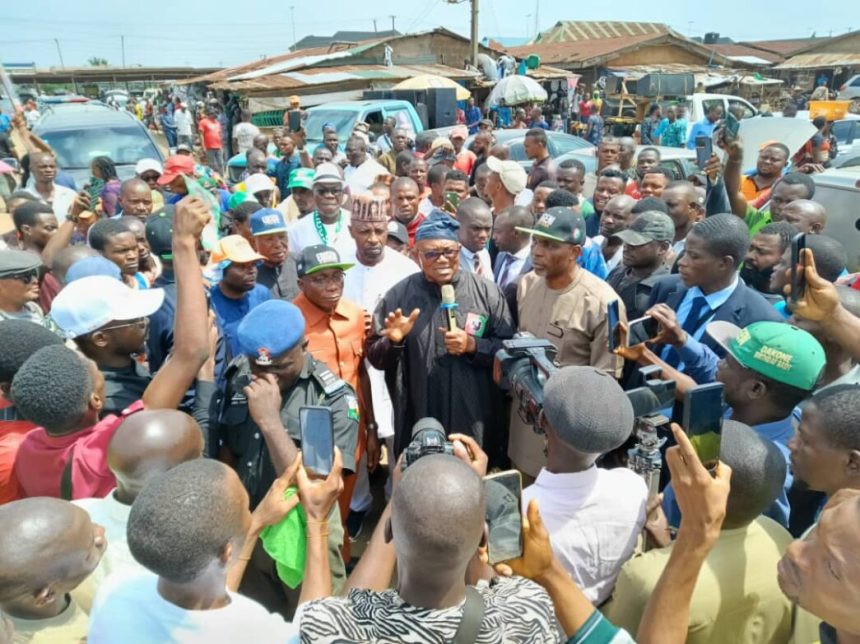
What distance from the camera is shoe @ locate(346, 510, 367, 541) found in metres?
3.77

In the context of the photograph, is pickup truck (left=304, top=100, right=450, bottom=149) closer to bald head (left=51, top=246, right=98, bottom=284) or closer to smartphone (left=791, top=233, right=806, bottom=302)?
bald head (left=51, top=246, right=98, bottom=284)

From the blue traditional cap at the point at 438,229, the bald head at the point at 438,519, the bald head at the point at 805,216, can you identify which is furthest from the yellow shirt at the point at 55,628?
the bald head at the point at 805,216

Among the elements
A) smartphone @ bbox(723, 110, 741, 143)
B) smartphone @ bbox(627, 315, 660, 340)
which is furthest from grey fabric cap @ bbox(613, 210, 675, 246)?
smartphone @ bbox(723, 110, 741, 143)

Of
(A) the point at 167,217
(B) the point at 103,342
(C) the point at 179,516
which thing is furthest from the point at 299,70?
(C) the point at 179,516

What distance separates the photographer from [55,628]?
1552 mm

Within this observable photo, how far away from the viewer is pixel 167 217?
4.07 metres

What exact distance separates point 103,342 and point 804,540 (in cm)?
261

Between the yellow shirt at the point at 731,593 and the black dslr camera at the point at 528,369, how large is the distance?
626mm

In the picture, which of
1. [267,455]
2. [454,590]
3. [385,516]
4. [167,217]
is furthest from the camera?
[167,217]

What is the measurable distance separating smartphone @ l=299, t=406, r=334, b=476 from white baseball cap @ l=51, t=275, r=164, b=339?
1.20 meters

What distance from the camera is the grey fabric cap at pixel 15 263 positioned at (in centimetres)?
315

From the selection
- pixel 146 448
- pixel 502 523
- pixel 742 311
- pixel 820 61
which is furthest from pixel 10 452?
pixel 820 61

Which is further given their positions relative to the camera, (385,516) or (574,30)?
(574,30)

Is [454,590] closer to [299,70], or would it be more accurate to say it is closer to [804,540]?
[804,540]
